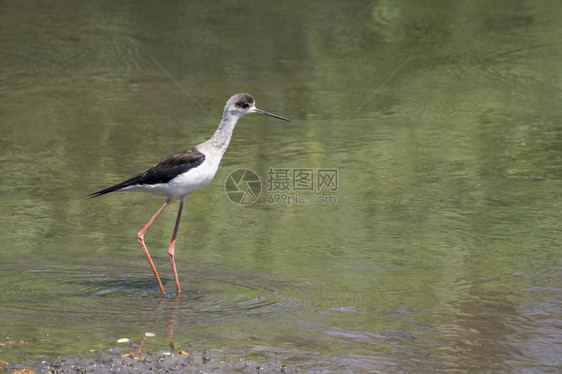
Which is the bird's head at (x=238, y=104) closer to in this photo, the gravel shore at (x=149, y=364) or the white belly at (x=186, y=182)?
the white belly at (x=186, y=182)

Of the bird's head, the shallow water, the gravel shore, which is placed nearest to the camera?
the gravel shore

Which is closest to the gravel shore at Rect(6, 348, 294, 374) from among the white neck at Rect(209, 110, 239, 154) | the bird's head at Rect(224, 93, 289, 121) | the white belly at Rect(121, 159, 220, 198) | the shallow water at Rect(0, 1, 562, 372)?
the shallow water at Rect(0, 1, 562, 372)

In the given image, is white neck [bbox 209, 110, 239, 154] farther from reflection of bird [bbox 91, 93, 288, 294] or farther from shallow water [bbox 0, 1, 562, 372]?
shallow water [bbox 0, 1, 562, 372]

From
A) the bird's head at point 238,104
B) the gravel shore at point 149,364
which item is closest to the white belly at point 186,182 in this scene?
the bird's head at point 238,104

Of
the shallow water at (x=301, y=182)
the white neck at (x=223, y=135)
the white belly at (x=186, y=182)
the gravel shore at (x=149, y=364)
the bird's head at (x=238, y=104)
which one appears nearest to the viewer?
the gravel shore at (x=149, y=364)

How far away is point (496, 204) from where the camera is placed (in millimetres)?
9922

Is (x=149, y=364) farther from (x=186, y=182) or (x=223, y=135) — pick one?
(x=223, y=135)

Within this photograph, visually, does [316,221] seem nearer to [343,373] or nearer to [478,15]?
[343,373]

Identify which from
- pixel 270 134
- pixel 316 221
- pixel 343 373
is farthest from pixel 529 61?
pixel 343 373

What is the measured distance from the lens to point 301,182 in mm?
10938

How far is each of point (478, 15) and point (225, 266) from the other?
33.7ft

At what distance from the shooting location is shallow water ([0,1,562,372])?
6738mm

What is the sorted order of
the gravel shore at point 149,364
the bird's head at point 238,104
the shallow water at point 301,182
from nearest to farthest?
1. the gravel shore at point 149,364
2. the shallow water at point 301,182
3. the bird's head at point 238,104

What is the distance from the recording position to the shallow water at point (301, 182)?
22.1 feet
